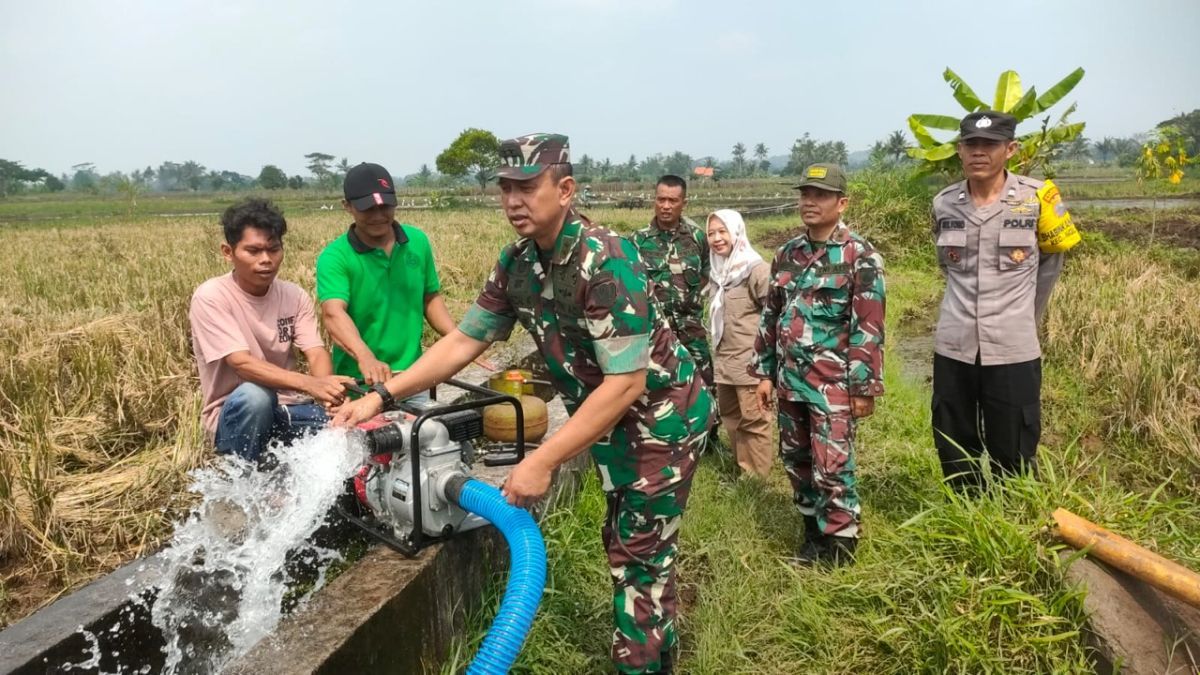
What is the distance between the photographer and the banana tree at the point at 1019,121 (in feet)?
30.5

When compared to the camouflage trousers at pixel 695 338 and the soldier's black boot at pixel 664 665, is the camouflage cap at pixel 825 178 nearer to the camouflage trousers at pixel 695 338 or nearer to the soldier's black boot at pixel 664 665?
the camouflage trousers at pixel 695 338

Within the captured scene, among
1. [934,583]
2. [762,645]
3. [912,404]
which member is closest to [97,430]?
[762,645]

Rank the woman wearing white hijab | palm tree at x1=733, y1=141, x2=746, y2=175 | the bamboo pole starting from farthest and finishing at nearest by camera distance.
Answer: palm tree at x1=733, y1=141, x2=746, y2=175 → the woman wearing white hijab → the bamboo pole

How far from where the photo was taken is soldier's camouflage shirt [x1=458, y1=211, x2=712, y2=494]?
1991 mm

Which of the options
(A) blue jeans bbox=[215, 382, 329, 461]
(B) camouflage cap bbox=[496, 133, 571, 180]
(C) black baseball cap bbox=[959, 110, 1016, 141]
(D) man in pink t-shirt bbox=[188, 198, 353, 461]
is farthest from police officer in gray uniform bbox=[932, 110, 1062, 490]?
(A) blue jeans bbox=[215, 382, 329, 461]

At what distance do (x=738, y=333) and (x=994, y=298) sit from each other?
151 centimetres

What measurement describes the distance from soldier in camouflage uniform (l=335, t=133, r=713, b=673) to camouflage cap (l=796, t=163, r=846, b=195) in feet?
4.27

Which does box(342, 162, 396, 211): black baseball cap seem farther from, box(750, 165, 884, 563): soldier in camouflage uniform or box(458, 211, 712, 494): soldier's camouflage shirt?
box(750, 165, 884, 563): soldier in camouflage uniform

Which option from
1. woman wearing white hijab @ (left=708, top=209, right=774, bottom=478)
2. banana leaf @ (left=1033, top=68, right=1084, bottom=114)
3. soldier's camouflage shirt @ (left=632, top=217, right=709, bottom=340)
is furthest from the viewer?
banana leaf @ (left=1033, top=68, right=1084, bottom=114)

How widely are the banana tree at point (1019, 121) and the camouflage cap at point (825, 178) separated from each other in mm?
6900

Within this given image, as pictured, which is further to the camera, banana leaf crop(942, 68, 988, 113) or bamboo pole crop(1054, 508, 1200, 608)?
banana leaf crop(942, 68, 988, 113)

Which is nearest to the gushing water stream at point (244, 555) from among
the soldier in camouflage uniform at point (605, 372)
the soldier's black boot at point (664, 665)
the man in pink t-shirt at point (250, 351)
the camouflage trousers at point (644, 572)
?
the man in pink t-shirt at point (250, 351)

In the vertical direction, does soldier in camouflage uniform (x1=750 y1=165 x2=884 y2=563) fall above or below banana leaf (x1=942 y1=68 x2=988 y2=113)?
below

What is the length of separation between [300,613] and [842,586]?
2.03 m
